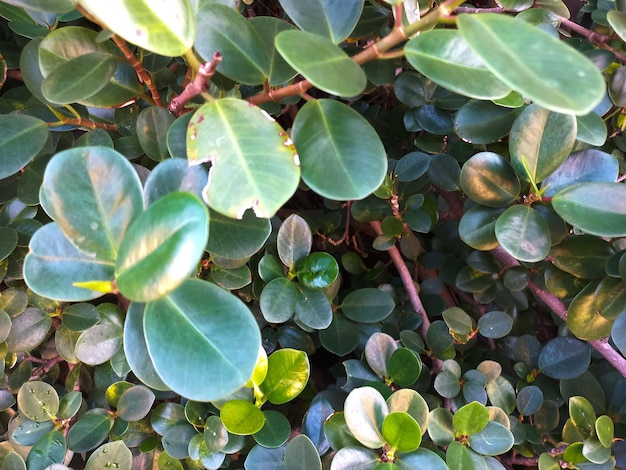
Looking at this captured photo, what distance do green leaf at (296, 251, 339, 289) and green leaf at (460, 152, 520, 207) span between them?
21 centimetres

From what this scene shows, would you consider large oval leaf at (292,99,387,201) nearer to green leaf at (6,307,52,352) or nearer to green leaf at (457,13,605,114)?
green leaf at (457,13,605,114)

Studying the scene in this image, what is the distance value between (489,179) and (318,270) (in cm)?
26

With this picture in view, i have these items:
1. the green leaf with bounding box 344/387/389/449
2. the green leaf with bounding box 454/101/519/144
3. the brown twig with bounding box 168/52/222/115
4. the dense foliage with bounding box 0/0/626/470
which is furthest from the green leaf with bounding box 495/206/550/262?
the brown twig with bounding box 168/52/222/115

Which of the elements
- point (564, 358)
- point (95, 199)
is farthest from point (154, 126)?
point (564, 358)

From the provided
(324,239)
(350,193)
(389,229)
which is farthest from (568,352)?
(350,193)

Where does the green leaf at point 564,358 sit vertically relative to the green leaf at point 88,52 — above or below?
below

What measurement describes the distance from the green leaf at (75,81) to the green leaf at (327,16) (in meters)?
0.22

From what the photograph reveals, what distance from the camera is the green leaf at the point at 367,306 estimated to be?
0.74 metres

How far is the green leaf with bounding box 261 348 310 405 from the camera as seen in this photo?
57 cm

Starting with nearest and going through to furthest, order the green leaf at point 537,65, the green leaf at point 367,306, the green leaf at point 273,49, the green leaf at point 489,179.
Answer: the green leaf at point 537,65
the green leaf at point 273,49
the green leaf at point 489,179
the green leaf at point 367,306

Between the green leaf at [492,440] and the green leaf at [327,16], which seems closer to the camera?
→ the green leaf at [327,16]

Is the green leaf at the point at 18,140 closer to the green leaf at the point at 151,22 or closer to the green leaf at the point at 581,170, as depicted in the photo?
the green leaf at the point at 151,22

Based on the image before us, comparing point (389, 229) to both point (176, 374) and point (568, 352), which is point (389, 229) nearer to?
point (568, 352)

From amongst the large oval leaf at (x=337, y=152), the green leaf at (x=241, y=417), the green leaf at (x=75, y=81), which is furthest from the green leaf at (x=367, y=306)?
the green leaf at (x=75, y=81)
